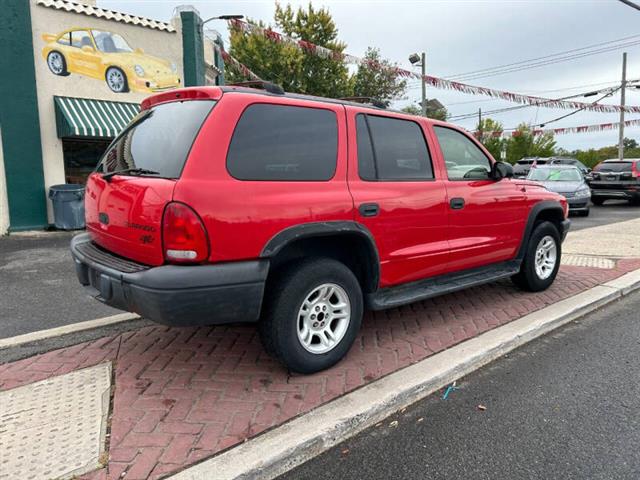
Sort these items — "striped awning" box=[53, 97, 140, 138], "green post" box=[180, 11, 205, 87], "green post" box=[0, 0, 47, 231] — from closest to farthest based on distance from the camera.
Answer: "green post" box=[0, 0, 47, 231] < "striped awning" box=[53, 97, 140, 138] < "green post" box=[180, 11, 205, 87]

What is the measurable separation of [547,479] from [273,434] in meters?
1.38

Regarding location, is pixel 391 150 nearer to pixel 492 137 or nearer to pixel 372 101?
pixel 372 101

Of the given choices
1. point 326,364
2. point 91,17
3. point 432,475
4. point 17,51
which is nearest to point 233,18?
point 91,17

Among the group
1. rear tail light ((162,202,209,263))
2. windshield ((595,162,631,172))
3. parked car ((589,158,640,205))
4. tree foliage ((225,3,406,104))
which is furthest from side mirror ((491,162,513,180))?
tree foliage ((225,3,406,104))

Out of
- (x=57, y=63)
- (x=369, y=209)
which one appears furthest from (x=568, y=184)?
(x=57, y=63)

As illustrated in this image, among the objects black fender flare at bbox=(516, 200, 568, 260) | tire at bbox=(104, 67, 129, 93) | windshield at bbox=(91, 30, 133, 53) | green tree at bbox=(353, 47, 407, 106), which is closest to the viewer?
black fender flare at bbox=(516, 200, 568, 260)

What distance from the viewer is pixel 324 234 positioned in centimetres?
316

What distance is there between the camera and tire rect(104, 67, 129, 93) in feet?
38.8

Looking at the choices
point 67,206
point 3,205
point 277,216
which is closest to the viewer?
point 277,216

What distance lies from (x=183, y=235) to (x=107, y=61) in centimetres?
1099

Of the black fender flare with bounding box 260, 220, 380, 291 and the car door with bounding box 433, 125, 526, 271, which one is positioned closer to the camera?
the black fender flare with bounding box 260, 220, 380, 291

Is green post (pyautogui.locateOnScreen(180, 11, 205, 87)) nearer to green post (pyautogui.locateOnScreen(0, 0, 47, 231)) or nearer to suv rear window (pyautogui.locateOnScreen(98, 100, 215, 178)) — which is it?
green post (pyautogui.locateOnScreen(0, 0, 47, 231))

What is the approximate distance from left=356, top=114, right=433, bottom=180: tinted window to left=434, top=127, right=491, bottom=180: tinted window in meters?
0.28

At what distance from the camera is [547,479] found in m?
2.34
